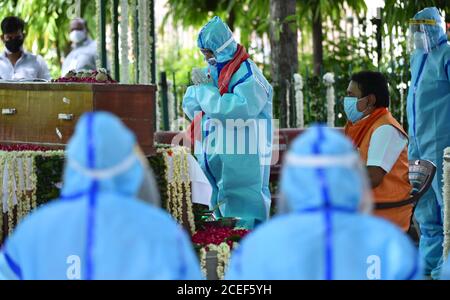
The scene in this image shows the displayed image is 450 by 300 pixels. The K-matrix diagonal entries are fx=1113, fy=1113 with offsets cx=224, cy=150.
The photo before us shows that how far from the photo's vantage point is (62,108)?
6.65 m

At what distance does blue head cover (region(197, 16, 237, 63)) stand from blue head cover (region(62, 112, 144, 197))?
4394mm

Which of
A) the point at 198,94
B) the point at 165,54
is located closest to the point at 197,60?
the point at 165,54

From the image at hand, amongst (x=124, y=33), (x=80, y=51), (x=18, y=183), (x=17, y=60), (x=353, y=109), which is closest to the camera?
(x=18, y=183)

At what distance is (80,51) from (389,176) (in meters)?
5.80

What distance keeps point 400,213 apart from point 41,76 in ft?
12.3

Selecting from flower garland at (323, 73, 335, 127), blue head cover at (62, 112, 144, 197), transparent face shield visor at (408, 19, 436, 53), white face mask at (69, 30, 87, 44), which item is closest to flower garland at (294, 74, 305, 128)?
flower garland at (323, 73, 335, 127)

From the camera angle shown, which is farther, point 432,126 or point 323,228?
point 432,126

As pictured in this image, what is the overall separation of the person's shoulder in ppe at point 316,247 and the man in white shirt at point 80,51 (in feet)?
27.2

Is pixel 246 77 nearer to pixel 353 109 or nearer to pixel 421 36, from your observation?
pixel 353 109

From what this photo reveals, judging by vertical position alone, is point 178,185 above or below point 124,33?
below

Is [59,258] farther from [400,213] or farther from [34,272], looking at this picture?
[400,213]

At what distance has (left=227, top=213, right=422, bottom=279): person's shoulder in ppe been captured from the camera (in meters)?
3.09

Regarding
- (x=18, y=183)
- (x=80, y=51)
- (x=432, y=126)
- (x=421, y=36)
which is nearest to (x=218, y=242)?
(x=18, y=183)

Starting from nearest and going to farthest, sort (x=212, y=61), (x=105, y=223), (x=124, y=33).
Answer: (x=105, y=223)
(x=212, y=61)
(x=124, y=33)
